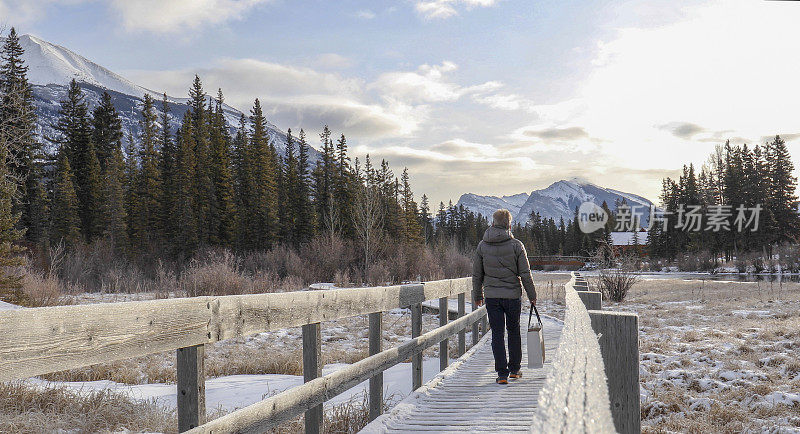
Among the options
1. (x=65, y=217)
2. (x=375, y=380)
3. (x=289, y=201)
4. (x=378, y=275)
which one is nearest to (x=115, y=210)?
(x=65, y=217)

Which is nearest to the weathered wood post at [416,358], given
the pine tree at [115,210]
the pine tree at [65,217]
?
the pine tree at [115,210]

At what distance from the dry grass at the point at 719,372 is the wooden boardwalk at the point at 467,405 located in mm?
1527

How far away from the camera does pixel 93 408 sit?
15.6 feet

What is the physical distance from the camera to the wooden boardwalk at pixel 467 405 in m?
4.23

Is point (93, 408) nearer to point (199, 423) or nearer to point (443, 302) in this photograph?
point (199, 423)

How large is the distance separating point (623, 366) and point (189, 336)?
2.05 metres

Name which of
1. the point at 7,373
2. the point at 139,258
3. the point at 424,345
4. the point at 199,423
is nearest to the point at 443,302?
the point at 424,345

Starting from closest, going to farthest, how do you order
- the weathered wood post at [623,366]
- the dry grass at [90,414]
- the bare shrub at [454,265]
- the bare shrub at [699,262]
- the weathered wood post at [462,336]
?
1. the weathered wood post at [623,366]
2. the dry grass at [90,414]
3. the weathered wood post at [462,336]
4. the bare shrub at [454,265]
5. the bare shrub at [699,262]

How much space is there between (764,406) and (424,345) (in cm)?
388

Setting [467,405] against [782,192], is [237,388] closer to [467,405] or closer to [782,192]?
[467,405]

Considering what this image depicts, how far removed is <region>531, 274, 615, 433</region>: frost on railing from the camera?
1.09m

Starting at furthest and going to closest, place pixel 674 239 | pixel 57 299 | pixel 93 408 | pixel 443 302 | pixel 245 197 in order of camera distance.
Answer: pixel 674 239 → pixel 245 197 → pixel 57 299 → pixel 443 302 → pixel 93 408

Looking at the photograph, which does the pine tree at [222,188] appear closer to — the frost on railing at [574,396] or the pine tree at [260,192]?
the pine tree at [260,192]

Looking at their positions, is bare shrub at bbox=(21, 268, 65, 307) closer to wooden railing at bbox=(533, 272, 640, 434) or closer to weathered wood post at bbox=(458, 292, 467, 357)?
weathered wood post at bbox=(458, 292, 467, 357)
